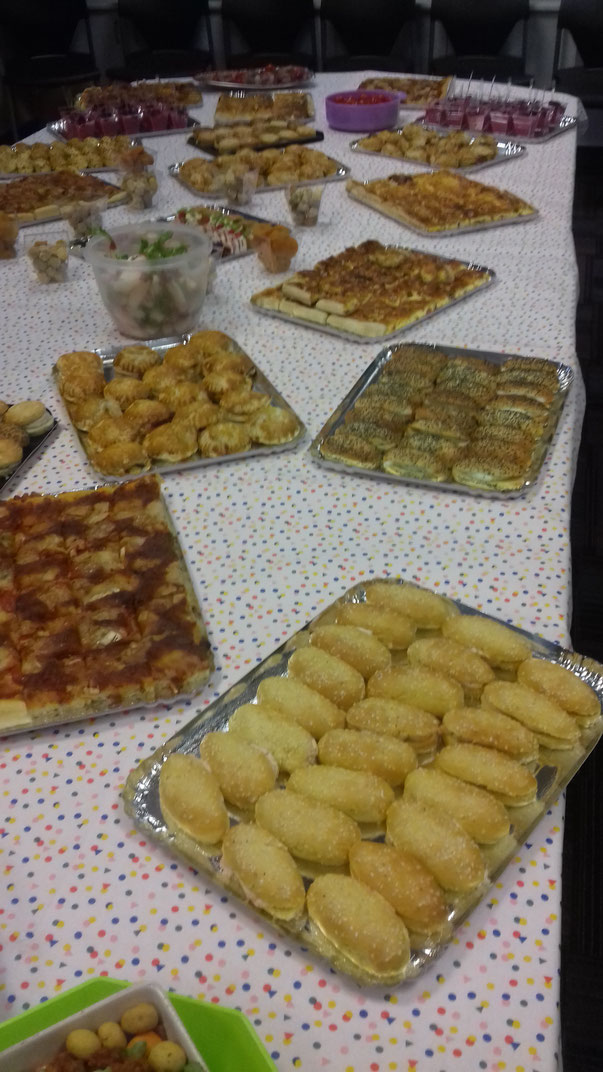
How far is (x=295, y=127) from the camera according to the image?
3492 mm

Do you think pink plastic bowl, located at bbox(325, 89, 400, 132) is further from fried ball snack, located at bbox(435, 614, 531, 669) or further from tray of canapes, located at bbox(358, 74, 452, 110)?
fried ball snack, located at bbox(435, 614, 531, 669)

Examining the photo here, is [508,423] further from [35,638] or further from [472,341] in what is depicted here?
[35,638]

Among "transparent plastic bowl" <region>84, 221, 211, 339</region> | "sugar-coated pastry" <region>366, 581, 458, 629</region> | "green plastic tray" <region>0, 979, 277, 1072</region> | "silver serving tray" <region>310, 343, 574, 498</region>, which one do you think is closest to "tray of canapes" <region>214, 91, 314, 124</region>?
"transparent plastic bowl" <region>84, 221, 211, 339</region>

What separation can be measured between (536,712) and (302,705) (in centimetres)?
28

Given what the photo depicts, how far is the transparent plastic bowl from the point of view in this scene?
194cm

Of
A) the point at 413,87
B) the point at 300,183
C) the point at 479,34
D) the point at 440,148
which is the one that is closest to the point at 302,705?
the point at 300,183

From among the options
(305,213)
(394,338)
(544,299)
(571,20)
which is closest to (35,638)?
(394,338)

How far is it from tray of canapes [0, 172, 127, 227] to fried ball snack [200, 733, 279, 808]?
233 centimetres

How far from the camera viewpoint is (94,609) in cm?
121

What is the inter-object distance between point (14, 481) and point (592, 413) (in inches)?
99.8

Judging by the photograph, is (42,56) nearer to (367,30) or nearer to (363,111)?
(367,30)

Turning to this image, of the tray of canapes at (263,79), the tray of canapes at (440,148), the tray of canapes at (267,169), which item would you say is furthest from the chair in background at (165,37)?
the tray of canapes at (267,169)

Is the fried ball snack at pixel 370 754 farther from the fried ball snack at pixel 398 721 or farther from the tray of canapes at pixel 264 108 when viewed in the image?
the tray of canapes at pixel 264 108

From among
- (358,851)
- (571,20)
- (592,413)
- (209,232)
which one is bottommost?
(592,413)
